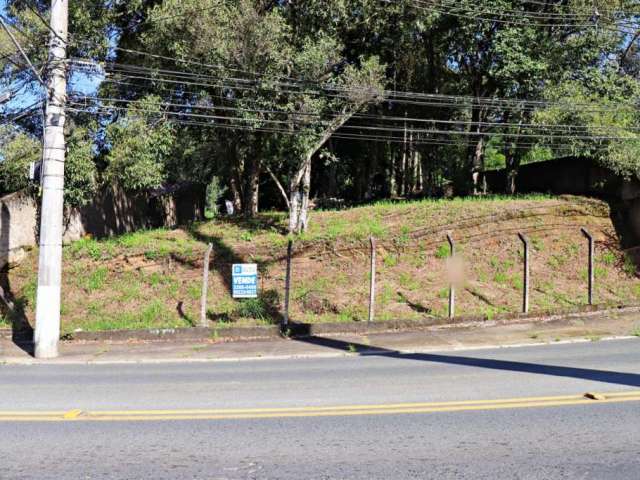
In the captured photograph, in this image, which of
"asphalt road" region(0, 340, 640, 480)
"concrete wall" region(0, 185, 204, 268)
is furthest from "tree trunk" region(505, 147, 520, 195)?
"asphalt road" region(0, 340, 640, 480)

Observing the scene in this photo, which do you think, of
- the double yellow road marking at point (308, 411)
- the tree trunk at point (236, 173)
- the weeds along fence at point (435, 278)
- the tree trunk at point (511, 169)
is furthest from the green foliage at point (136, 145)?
the tree trunk at point (511, 169)

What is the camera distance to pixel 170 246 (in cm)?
1783

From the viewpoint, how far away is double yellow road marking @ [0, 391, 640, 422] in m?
6.23

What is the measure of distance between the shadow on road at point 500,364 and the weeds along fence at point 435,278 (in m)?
2.12

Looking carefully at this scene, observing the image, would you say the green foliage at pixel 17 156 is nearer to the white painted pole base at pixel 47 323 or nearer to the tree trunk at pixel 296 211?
the white painted pole base at pixel 47 323

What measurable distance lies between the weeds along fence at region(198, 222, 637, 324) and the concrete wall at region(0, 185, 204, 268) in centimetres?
610

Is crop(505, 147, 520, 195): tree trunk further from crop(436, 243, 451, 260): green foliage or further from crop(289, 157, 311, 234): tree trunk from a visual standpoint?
crop(289, 157, 311, 234): tree trunk

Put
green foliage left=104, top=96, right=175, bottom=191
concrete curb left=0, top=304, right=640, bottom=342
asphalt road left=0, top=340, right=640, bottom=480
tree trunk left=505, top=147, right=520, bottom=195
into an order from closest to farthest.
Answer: asphalt road left=0, top=340, right=640, bottom=480, concrete curb left=0, top=304, right=640, bottom=342, green foliage left=104, top=96, right=175, bottom=191, tree trunk left=505, top=147, right=520, bottom=195

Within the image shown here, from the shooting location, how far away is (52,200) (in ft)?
38.8

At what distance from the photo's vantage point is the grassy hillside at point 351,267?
49.4 feet

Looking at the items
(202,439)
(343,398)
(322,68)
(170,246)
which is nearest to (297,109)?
(322,68)

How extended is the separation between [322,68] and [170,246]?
281 inches

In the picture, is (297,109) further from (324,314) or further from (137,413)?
(137,413)

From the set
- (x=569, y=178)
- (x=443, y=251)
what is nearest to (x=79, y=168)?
(x=443, y=251)
